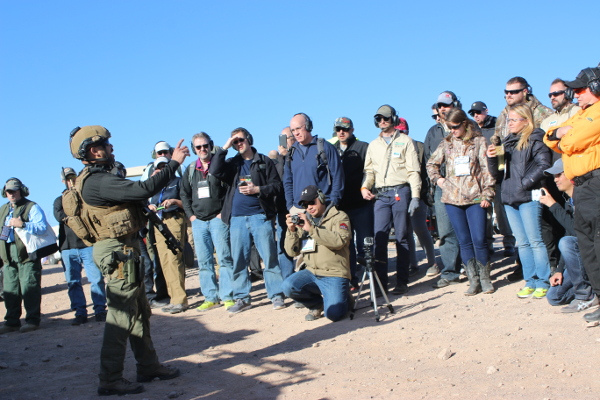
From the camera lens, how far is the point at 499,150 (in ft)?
24.8

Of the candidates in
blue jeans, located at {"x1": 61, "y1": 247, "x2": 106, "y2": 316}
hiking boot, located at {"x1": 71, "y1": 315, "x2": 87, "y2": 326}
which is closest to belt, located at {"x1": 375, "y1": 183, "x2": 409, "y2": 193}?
blue jeans, located at {"x1": 61, "y1": 247, "x2": 106, "y2": 316}

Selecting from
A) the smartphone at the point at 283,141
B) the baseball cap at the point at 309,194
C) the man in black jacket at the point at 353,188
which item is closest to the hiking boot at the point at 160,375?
the baseball cap at the point at 309,194

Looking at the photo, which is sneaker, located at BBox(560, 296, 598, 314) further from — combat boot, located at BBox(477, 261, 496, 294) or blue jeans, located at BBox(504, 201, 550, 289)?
combat boot, located at BBox(477, 261, 496, 294)

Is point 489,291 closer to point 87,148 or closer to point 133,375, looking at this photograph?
point 133,375

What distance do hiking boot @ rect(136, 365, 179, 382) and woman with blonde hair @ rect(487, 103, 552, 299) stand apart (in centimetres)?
404

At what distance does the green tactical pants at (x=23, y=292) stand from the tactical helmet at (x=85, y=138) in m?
4.51

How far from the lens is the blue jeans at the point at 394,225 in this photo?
8.53m

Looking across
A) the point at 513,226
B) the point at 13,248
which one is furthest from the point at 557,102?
the point at 13,248

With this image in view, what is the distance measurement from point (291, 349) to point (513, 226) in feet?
10.1

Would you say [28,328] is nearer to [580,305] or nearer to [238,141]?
[238,141]

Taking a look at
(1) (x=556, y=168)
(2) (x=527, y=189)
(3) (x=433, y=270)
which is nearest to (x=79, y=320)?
(3) (x=433, y=270)

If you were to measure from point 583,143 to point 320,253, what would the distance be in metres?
3.17

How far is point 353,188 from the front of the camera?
8.83 meters

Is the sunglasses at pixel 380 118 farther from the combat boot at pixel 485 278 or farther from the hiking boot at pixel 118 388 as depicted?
the hiking boot at pixel 118 388
